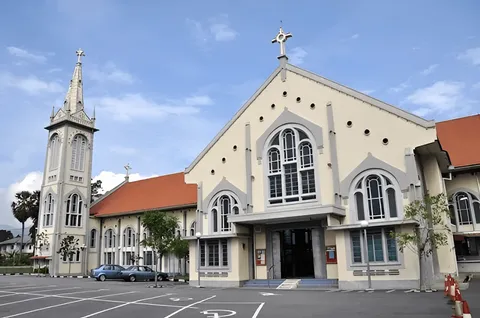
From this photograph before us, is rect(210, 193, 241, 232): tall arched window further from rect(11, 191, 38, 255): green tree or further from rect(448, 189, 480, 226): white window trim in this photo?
rect(11, 191, 38, 255): green tree

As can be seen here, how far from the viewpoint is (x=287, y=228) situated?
79.2ft

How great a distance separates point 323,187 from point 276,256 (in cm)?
525

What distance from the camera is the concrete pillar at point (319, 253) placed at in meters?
22.6

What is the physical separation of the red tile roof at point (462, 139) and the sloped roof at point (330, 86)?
678 cm

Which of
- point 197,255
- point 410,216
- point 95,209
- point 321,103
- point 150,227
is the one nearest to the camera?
point 410,216

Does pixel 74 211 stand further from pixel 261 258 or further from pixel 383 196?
pixel 383 196

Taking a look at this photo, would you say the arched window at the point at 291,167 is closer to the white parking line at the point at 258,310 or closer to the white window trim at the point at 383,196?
the white window trim at the point at 383,196

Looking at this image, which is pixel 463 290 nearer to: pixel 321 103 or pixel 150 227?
pixel 321 103

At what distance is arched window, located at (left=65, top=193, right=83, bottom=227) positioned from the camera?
42.3m

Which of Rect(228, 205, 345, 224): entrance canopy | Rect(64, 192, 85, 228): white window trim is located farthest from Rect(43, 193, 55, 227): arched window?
Rect(228, 205, 345, 224): entrance canopy

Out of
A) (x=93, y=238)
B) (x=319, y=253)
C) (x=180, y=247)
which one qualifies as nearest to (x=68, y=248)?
(x=93, y=238)

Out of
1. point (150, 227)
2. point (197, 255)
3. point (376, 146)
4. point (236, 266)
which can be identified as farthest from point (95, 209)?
point (376, 146)

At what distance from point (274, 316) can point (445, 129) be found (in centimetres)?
2387

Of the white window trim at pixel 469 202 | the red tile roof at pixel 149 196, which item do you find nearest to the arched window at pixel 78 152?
the red tile roof at pixel 149 196
